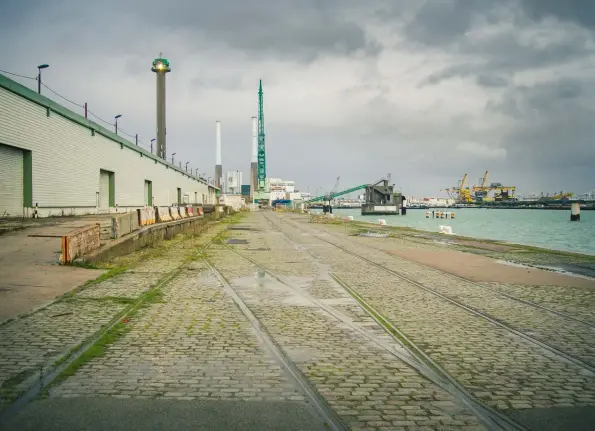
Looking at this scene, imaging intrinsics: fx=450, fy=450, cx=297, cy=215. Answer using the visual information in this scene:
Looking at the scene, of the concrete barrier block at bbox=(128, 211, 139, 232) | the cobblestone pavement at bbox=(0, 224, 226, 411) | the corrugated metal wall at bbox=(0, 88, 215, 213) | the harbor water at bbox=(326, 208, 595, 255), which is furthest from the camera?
the harbor water at bbox=(326, 208, 595, 255)

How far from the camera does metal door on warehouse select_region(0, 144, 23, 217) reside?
22.4 meters

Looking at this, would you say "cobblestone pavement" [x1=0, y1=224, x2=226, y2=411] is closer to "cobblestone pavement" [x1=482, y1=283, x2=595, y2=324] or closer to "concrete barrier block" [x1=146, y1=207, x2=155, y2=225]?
"cobblestone pavement" [x1=482, y1=283, x2=595, y2=324]

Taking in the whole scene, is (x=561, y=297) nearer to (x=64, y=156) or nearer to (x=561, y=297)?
(x=561, y=297)

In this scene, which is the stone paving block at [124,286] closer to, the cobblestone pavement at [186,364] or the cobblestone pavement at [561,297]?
the cobblestone pavement at [186,364]

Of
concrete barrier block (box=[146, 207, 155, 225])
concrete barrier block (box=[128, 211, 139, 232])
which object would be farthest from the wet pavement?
concrete barrier block (box=[146, 207, 155, 225])

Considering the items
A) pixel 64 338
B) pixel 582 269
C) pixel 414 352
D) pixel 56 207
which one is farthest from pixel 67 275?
pixel 56 207

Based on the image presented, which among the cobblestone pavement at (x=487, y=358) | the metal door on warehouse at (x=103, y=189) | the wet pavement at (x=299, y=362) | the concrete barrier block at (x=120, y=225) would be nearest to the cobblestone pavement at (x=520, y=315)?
the wet pavement at (x=299, y=362)

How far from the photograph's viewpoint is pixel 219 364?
5.04 m

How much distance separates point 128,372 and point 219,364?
95cm

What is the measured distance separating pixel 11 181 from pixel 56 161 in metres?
4.67

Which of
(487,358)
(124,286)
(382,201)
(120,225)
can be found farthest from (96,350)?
(382,201)

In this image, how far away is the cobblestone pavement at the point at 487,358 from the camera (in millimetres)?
4301

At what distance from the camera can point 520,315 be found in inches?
301

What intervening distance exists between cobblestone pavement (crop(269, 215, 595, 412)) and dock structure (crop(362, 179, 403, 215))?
488 feet
